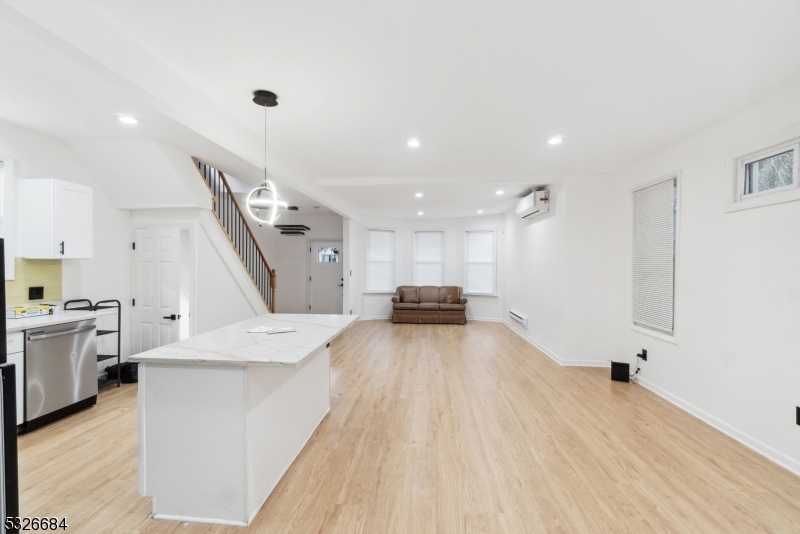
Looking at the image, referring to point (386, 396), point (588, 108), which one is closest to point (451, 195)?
point (588, 108)

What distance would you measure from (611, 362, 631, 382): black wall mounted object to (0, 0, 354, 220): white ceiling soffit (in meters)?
4.70

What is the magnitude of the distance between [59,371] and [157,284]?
1.46 m

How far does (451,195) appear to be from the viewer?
20.0ft

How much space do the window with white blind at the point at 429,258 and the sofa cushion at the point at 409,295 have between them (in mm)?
499

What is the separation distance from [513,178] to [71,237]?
5.13 m

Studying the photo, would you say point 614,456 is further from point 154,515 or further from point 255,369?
point 154,515

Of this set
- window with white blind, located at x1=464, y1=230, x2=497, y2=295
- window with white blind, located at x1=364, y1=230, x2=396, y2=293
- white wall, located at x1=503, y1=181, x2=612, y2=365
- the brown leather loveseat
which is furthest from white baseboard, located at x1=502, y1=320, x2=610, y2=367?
window with white blind, located at x1=364, y1=230, x2=396, y2=293

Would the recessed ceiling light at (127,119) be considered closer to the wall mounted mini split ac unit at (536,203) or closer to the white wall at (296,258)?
the wall mounted mini split ac unit at (536,203)

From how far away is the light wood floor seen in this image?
6.20 feet

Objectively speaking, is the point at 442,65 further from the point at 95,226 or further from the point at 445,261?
the point at 445,261

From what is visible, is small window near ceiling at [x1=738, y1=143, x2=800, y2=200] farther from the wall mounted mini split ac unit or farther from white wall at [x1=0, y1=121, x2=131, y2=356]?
white wall at [x1=0, y1=121, x2=131, y2=356]

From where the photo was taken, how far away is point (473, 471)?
2340mm

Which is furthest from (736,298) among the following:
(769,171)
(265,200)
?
(265,200)

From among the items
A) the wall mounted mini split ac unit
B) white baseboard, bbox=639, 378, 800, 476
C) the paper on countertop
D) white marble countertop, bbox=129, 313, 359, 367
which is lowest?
white baseboard, bbox=639, 378, 800, 476
